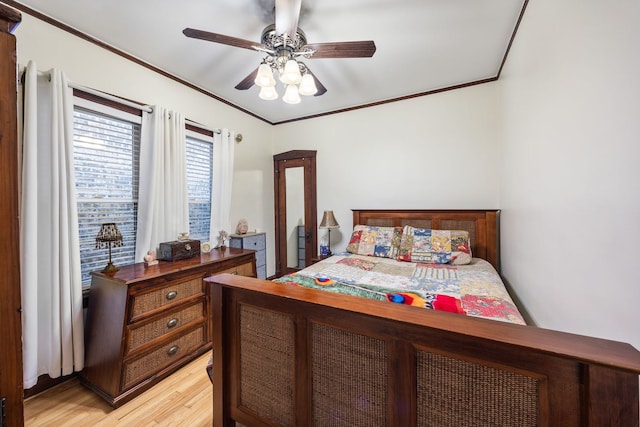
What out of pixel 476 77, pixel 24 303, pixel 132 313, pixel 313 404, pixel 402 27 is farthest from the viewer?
pixel 476 77

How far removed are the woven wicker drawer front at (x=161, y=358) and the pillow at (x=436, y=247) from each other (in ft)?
6.85

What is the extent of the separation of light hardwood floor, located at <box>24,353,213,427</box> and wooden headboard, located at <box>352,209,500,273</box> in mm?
2532

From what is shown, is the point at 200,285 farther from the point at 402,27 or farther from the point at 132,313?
the point at 402,27

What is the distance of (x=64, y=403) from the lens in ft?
5.23

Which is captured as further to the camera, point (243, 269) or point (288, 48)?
point (243, 269)

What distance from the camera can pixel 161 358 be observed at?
1815 millimetres

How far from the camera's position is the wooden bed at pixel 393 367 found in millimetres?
632

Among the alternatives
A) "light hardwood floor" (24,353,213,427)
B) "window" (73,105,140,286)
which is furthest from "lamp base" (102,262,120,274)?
"light hardwood floor" (24,353,213,427)

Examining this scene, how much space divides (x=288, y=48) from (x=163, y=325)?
7.32ft

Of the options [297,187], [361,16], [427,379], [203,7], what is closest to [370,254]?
[297,187]

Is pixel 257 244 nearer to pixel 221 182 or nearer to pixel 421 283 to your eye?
pixel 221 182

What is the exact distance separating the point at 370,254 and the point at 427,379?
2000 mm

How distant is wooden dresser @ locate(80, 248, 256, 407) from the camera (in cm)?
161

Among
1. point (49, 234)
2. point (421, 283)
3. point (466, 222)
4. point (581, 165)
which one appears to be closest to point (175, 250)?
point (49, 234)
